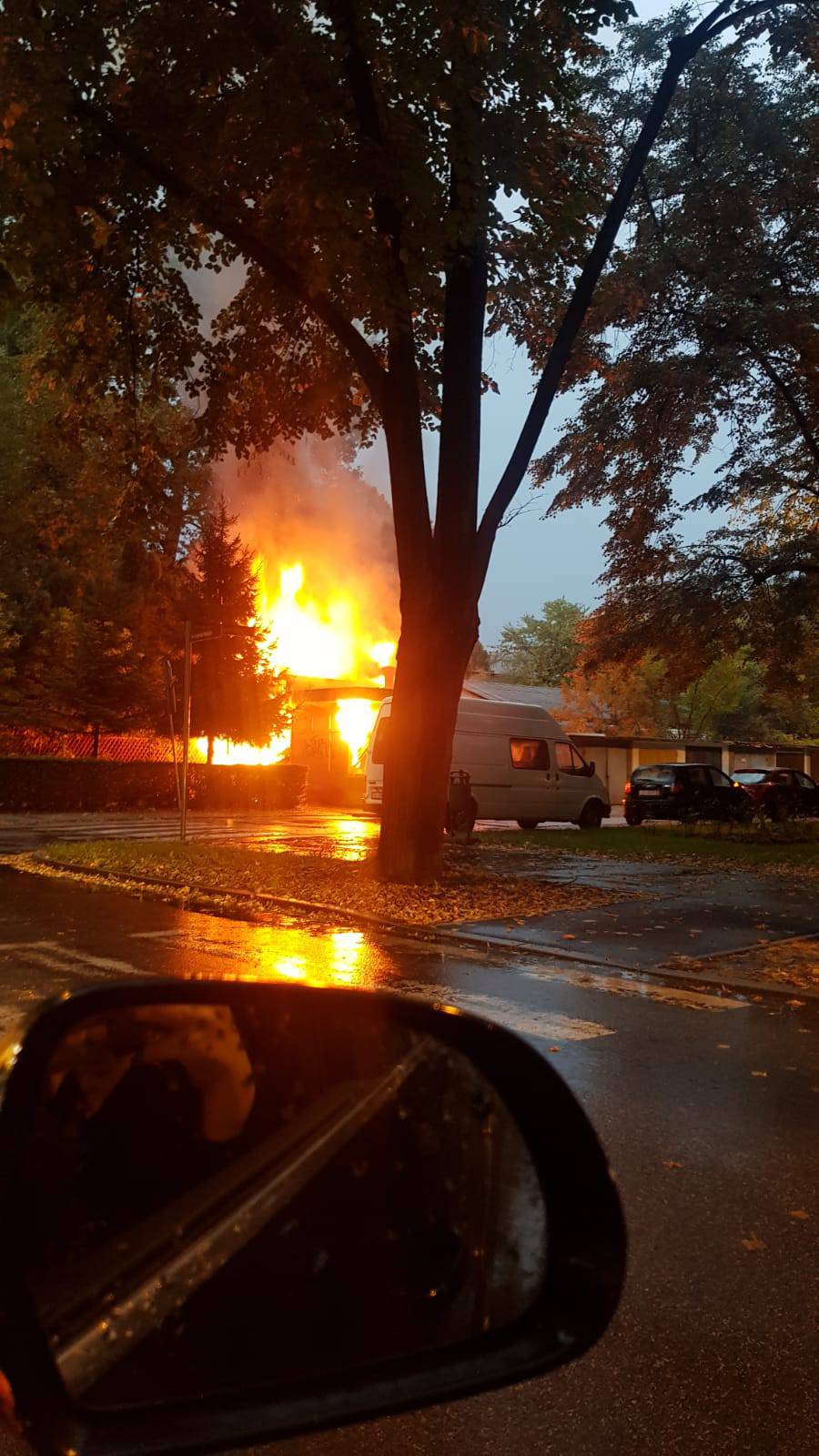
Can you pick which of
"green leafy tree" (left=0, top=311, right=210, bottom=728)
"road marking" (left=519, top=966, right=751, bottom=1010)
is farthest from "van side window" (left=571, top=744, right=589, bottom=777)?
"road marking" (left=519, top=966, right=751, bottom=1010)

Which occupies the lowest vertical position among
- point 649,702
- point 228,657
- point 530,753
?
point 530,753

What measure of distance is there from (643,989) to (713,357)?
1561 cm

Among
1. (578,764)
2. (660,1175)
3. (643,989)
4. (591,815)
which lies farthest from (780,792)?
(660,1175)

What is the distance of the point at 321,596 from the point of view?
67875 millimetres

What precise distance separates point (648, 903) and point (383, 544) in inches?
3023

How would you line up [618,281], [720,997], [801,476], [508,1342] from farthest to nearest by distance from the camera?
[801,476] < [618,281] < [720,997] < [508,1342]

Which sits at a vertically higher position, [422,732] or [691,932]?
[422,732]

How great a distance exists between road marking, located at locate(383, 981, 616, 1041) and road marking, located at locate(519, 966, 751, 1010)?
980mm

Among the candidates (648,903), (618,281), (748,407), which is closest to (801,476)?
(748,407)

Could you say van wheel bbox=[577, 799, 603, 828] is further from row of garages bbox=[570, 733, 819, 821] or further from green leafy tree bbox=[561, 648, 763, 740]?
green leafy tree bbox=[561, 648, 763, 740]

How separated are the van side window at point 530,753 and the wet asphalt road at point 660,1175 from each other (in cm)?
1665

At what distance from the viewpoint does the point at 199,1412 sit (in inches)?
49.5

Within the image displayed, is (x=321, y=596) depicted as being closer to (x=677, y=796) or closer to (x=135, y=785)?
(x=135, y=785)

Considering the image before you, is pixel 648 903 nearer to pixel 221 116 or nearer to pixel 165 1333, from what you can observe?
pixel 221 116
